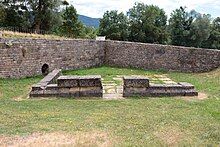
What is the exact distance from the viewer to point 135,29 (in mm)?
50219

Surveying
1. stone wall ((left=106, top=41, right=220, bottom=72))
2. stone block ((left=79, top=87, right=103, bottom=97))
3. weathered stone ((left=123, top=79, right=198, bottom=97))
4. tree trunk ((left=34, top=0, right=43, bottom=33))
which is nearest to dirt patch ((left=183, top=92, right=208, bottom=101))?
weathered stone ((left=123, top=79, right=198, bottom=97))

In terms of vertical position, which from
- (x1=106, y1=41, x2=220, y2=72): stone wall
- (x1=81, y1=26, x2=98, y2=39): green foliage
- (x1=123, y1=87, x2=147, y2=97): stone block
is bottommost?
(x1=123, y1=87, x2=147, y2=97): stone block

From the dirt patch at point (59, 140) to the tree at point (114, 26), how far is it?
140ft

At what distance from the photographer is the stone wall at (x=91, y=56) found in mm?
13961

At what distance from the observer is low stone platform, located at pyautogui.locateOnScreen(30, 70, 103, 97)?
10.3m

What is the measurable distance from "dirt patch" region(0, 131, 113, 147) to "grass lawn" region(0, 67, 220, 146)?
0.04 meters

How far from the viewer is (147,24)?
50.1 meters

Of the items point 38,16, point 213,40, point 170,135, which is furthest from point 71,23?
point 170,135

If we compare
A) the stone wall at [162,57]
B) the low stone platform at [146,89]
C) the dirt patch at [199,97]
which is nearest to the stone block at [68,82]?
the low stone platform at [146,89]

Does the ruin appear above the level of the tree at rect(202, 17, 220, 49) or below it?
below

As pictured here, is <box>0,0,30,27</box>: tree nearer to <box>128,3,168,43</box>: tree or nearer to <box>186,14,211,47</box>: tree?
<box>128,3,168,43</box>: tree

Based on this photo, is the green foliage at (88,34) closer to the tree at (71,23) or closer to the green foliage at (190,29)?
the tree at (71,23)

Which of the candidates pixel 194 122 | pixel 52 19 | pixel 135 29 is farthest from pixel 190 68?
pixel 135 29

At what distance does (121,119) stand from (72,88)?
10.1ft
